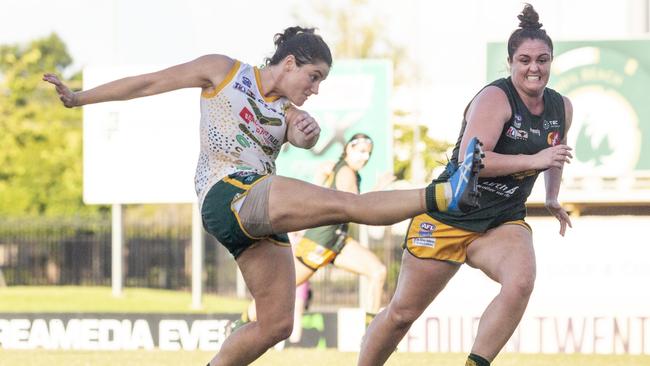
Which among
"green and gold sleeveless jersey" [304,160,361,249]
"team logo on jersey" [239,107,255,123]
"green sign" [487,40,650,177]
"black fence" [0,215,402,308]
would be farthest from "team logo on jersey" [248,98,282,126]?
"black fence" [0,215,402,308]

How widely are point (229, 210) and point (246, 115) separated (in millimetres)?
568

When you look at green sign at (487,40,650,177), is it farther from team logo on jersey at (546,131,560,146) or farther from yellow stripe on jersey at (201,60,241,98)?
yellow stripe on jersey at (201,60,241,98)

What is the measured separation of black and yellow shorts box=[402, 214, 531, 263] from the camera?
750 centimetres

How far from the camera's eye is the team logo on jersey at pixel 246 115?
7.03m

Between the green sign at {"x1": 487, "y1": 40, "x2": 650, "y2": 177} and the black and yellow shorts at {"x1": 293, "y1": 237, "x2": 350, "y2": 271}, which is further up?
the green sign at {"x1": 487, "y1": 40, "x2": 650, "y2": 177}

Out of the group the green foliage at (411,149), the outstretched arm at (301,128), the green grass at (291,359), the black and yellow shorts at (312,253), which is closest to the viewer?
the outstretched arm at (301,128)

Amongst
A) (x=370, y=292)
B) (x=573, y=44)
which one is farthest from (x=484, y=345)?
(x=573, y=44)

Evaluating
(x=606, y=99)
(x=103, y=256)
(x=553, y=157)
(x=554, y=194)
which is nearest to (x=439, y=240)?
(x=553, y=157)

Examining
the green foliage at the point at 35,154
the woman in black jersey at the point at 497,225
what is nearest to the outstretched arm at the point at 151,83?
the woman in black jersey at the point at 497,225

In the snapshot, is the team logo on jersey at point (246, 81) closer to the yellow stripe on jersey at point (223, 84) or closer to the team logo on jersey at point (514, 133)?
the yellow stripe on jersey at point (223, 84)

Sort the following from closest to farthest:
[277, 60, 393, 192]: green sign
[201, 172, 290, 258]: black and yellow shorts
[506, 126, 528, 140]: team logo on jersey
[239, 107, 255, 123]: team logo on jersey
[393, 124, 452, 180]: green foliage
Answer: [201, 172, 290, 258]: black and yellow shorts
[239, 107, 255, 123]: team logo on jersey
[506, 126, 528, 140]: team logo on jersey
[277, 60, 393, 192]: green sign
[393, 124, 452, 180]: green foliage

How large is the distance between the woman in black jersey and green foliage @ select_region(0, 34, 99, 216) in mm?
34516

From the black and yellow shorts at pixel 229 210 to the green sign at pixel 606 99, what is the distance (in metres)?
10.0

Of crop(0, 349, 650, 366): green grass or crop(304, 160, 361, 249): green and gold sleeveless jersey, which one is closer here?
crop(0, 349, 650, 366): green grass
